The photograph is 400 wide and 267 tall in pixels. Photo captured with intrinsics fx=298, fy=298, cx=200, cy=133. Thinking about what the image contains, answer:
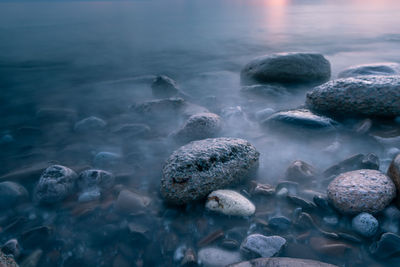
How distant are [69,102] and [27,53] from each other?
675 centimetres

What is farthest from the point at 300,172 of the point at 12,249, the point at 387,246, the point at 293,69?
the point at 293,69

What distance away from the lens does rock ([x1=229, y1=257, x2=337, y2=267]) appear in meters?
1.92

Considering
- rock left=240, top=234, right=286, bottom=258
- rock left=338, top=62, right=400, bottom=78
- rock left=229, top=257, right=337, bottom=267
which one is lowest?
rock left=240, top=234, right=286, bottom=258

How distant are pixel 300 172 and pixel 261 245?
103cm

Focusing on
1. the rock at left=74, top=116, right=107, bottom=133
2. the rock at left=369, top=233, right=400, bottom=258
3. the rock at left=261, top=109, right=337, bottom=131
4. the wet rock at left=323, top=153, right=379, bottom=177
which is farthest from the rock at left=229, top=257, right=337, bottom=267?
the rock at left=74, top=116, right=107, bottom=133

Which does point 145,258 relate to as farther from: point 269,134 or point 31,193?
point 269,134

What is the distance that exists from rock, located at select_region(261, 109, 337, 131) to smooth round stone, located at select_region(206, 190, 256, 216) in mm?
1593

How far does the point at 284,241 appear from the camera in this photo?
7.18ft

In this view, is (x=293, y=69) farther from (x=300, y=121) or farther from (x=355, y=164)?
(x=355, y=164)

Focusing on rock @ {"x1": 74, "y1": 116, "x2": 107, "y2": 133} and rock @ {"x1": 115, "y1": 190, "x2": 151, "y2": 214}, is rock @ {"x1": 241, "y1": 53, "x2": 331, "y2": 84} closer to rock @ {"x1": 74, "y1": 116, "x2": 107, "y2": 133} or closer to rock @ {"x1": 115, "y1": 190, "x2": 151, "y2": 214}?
rock @ {"x1": 74, "y1": 116, "x2": 107, "y2": 133}

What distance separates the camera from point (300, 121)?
12.3 feet

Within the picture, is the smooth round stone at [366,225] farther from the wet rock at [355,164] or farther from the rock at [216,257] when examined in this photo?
the rock at [216,257]

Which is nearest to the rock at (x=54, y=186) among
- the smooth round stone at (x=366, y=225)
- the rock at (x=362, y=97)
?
the smooth round stone at (x=366, y=225)

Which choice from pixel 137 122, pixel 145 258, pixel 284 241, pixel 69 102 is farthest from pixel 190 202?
pixel 69 102
